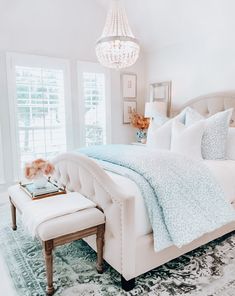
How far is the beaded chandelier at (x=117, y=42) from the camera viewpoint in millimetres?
2732

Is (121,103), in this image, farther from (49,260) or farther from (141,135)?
(49,260)

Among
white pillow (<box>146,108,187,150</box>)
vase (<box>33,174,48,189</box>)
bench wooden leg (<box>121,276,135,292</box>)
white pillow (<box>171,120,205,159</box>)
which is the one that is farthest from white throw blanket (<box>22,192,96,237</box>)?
white pillow (<box>146,108,187,150</box>)

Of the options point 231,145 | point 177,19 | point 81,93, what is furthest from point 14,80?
point 231,145

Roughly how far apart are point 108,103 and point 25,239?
276 centimetres

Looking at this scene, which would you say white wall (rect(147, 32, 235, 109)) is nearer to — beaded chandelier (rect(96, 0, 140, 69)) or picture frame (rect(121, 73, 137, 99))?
picture frame (rect(121, 73, 137, 99))

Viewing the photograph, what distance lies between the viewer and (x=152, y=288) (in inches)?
73.0

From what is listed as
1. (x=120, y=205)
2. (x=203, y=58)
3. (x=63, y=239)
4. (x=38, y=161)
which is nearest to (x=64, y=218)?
(x=63, y=239)

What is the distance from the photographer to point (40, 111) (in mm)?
3896

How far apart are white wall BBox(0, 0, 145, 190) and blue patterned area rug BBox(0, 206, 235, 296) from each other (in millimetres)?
1869

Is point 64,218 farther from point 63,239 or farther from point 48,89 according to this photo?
point 48,89

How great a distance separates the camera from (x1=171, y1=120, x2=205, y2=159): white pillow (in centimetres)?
282

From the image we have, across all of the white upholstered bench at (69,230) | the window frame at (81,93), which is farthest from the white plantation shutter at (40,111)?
the white upholstered bench at (69,230)

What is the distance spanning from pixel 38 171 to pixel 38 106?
1.82 m

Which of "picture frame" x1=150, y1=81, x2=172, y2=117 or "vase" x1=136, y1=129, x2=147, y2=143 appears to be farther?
"vase" x1=136, y1=129, x2=147, y2=143
